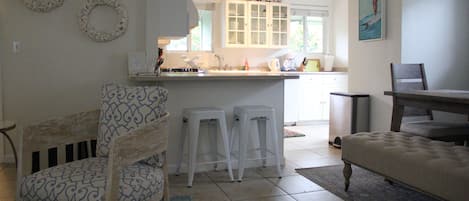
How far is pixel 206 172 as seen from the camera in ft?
12.2

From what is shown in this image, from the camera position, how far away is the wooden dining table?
2.76 meters

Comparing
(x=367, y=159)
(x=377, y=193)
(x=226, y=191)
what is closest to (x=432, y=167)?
(x=367, y=159)

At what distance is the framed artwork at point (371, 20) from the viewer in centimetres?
450

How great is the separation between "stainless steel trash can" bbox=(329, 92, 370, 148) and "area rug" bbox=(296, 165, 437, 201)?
Answer: 98 cm

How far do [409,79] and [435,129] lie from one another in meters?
0.64

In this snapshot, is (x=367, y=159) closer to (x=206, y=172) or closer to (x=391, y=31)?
(x=206, y=172)

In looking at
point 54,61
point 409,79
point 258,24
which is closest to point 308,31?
point 258,24

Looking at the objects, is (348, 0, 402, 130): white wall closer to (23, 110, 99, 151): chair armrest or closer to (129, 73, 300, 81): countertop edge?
(129, 73, 300, 81): countertop edge

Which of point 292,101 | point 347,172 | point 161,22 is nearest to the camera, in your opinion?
point 347,172

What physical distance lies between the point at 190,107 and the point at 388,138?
65.2 inches

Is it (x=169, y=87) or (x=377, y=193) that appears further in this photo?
(x=169, y=87)

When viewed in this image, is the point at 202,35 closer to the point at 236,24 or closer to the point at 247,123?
the point at 236,24

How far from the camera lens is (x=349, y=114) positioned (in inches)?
185

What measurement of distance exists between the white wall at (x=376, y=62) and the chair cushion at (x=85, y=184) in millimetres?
3178
